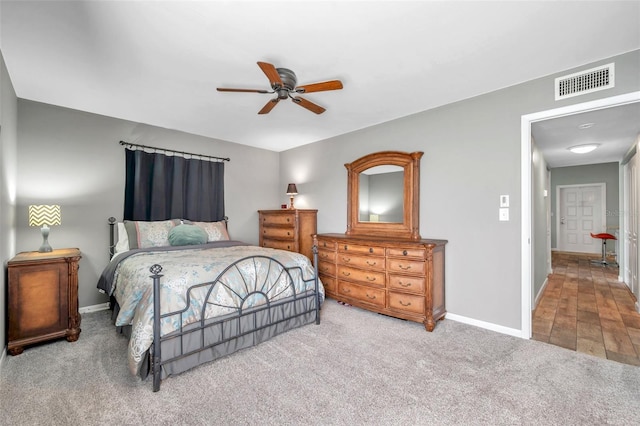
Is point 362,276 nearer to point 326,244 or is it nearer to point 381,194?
point 326,244

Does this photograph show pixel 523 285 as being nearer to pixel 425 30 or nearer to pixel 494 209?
pixel 494 209

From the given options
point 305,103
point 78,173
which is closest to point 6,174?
point 78,173

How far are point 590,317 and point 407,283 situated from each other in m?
2.30

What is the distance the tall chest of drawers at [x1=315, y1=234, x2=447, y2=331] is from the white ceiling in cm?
175

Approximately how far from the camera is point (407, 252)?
316cm

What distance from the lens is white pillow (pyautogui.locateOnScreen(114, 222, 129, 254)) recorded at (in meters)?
3.60

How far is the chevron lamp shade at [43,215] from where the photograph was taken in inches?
113

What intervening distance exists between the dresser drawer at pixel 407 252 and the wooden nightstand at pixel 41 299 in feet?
10.7

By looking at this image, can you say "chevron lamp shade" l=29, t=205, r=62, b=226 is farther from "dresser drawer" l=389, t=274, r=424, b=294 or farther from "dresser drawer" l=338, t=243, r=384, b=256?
"dresser drawer" l=389, t=274, r=424, b=294

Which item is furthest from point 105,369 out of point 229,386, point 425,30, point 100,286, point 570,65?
point 570,65

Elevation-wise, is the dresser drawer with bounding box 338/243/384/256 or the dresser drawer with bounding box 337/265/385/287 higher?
the dresser drawer with bounding box 338/243/384/256

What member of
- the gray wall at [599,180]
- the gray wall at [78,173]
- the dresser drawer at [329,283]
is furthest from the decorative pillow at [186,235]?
the gray wall at [599,180]

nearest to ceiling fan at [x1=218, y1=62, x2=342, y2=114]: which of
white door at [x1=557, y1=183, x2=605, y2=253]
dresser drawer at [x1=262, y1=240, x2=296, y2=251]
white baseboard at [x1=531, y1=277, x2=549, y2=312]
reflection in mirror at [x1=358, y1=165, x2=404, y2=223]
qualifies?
reflection in mirror at [x1=358, y1=165, x2=404, y2=223]

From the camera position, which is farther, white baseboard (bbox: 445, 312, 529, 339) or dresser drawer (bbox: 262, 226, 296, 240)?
dresser drawer (bbox: 262, 226, 296, 240)
